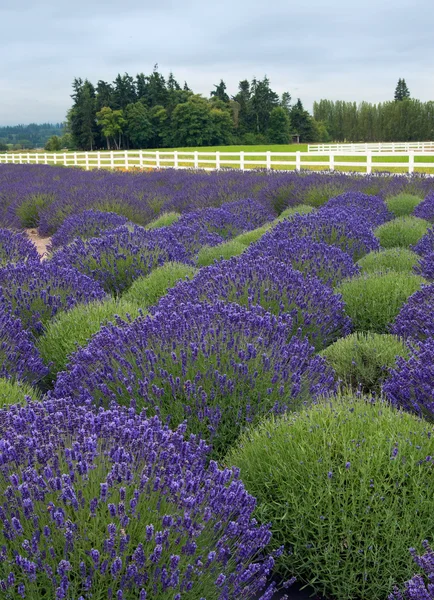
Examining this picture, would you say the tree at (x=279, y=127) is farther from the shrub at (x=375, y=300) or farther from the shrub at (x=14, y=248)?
the shrub at (x=375, y=300)

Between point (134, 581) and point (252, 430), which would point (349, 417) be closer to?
point (252, 430)

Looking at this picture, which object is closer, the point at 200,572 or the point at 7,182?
the point at 200,572

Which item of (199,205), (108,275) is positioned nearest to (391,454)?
(108,275)

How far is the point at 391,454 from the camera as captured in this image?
2.62 metres

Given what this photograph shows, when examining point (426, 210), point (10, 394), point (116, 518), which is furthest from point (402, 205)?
point (116, 518)

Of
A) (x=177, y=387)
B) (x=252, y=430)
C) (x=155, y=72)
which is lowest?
(x=252, y=430)

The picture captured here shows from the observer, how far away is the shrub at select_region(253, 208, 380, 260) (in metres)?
6.65

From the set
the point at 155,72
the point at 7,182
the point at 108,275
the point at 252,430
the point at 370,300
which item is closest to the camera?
the point at 252,430

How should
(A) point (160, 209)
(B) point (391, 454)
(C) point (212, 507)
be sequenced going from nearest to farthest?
(C) point (212, 507) < (B) point (391, 454) < (A) point (160, 209)

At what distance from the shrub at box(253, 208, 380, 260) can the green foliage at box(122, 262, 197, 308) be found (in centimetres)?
110

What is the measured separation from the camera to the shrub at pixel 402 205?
10.2m

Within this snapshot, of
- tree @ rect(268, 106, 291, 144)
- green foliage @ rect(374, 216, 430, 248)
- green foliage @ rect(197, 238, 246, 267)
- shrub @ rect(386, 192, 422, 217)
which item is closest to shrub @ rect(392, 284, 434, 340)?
green foliage @ rect(197, 238, 246, 267)

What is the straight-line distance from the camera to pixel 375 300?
17.1 ft

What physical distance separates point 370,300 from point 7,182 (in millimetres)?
16815
